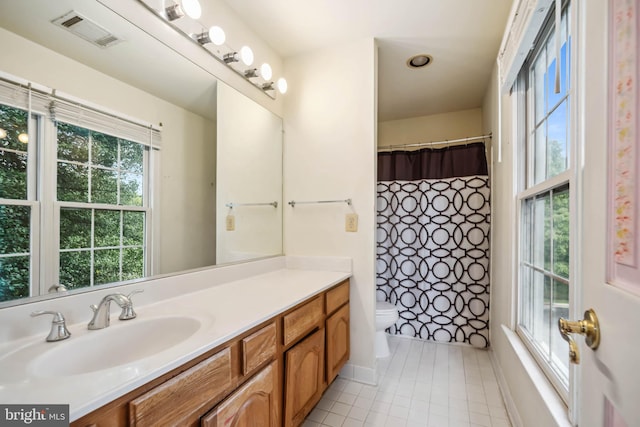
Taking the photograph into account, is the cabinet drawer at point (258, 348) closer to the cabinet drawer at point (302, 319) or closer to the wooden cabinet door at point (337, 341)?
the cabinet drawer at point (302, 319)

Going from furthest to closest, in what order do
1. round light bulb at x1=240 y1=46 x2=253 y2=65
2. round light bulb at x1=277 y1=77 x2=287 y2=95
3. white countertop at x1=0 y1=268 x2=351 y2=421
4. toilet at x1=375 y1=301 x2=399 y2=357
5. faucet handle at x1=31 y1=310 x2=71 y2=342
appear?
toilet at x1=375 y1=301 x2=399 y2=357, round light bulb at x1=277 y1=77 x2=287 y2=95, round light bulb at x1=240 y1=46 x2=253 y2=65, faucet handle at x1=31 y1=310 x2=71 y2=342, white countertop at x1=0 y1=268 x2=351 y2=421

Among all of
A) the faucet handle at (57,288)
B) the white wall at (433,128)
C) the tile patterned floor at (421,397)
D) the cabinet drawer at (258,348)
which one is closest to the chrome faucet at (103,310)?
the faucet handle at (57,288)

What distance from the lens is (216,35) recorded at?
156 cm

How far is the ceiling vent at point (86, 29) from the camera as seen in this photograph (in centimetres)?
101

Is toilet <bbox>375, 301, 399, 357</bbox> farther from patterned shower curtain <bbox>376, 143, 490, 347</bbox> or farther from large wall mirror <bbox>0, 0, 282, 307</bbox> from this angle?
large wall mirror <bbox>0, 0, 282, 307</bbox>

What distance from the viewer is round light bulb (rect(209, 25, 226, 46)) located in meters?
1.54

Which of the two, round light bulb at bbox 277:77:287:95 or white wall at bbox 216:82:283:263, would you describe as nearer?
white wall at bbox 216:82:283:263

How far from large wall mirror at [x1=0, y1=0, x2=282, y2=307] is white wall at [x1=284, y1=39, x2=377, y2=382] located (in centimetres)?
23

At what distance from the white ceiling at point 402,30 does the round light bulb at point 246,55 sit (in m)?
0.20

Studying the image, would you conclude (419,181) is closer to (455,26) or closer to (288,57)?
(455,26)

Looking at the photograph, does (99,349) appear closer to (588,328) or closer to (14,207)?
(14,207)

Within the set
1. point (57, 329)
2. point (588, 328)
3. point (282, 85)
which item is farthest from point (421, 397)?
point (282, 85)

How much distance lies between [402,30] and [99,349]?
2.30 metres

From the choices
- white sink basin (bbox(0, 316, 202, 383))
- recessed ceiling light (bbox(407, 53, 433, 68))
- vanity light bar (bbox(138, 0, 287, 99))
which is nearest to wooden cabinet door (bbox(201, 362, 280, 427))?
white sink basin (bbox(0, 316, 202, 383))
